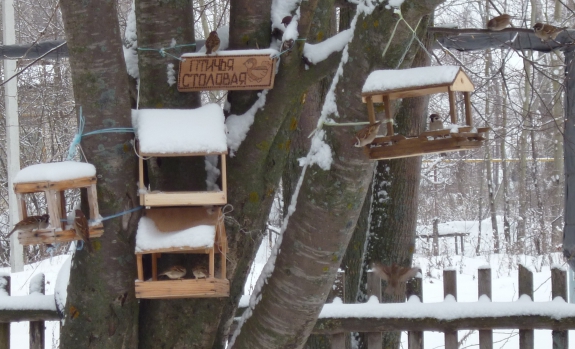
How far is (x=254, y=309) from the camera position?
216 centimetres

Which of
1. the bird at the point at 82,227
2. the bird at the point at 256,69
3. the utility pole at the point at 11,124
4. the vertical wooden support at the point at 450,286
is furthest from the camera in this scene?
the utility pole at the point at 11,124

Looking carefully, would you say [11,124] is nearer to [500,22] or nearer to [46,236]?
[46,236]

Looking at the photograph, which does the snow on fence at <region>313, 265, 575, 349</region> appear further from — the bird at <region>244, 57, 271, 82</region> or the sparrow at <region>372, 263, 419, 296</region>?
the bird at <region>244, 57, 271, 82</region>

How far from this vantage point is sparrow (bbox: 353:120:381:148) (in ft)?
5.72

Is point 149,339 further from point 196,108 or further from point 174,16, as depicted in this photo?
point 174,16

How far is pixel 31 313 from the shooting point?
2.87 metres

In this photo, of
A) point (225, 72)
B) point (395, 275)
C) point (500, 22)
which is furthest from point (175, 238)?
point (500, 22)

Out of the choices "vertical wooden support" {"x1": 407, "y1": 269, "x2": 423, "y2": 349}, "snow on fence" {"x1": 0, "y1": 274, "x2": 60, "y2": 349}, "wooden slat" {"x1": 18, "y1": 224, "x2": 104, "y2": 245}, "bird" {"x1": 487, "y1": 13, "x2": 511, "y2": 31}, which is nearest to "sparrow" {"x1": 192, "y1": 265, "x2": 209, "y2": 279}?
"wooden slat" {"x1": 18, "y1": 224, "x2": 104, "y2": 245}

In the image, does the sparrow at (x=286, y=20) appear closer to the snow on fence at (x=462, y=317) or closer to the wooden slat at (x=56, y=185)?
the wooden slat at (x=56, y=185)

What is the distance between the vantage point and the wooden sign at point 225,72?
2246 millimetres

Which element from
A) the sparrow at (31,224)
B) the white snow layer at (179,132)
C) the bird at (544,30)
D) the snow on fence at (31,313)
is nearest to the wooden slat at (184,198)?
the white snow layer at (179,132)

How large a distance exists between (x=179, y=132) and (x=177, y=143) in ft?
0.16

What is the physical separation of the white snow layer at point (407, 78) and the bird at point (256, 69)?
0.62 m

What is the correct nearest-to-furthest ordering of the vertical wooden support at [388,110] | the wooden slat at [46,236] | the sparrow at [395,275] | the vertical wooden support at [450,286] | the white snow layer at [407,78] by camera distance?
the white snow layer at [407,78], the vertical wooden support at [388,110], the wooden slat at [46,236], the vertical wooden support at [450,286], the sparrow at [395,275]
